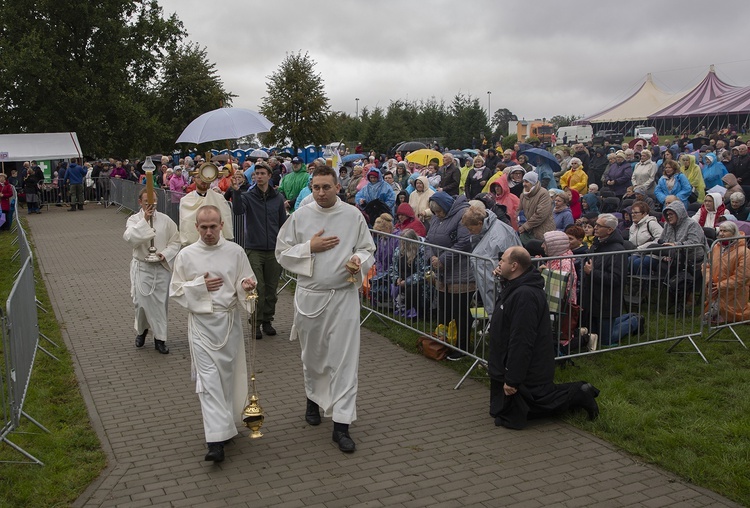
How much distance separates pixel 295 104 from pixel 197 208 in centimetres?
2789

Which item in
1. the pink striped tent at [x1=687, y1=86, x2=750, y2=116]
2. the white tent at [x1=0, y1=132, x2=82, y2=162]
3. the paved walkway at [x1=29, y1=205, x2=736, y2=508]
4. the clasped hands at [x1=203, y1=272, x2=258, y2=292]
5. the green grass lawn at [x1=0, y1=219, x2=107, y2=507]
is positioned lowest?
the paved walkway at [x1=29, y1=205, x2=736, y2=508]

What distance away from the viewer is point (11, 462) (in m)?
6.02

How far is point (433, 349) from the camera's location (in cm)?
883

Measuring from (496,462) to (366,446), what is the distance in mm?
1049

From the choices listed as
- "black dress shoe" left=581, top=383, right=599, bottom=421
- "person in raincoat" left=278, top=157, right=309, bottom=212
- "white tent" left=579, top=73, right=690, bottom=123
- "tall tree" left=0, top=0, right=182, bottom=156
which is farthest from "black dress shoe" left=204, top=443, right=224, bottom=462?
"white tent" left=579, top=73, right=690, bottom=123

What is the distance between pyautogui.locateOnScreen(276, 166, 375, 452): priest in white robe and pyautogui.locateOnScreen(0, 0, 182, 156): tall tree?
1327 inches

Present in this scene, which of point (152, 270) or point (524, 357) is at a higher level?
point (152, 270)

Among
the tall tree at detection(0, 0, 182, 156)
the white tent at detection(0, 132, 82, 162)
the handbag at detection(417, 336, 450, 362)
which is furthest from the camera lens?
the tall tree at detection(0, 0, 182, 156)

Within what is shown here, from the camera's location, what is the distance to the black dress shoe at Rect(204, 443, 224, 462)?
593 centimetres

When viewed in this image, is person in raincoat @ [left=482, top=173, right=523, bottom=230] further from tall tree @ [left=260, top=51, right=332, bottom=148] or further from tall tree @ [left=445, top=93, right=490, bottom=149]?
tall tree @ [left=445, top=93, right=490, bottom=149]

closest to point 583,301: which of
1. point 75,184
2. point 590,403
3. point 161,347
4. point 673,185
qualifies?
point 590,403

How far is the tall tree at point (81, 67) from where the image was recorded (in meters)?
36.8

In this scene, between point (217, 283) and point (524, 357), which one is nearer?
point (217, 283)

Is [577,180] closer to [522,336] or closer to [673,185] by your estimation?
[673,185]
